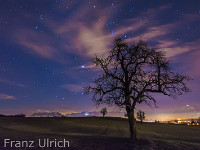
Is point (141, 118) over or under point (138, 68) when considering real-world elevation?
under

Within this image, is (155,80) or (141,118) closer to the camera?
(155,80)

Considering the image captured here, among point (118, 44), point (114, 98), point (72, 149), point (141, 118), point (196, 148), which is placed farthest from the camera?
point (141, 118)

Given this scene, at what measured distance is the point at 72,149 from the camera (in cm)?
1417

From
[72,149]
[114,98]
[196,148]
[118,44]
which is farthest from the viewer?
[118,44]

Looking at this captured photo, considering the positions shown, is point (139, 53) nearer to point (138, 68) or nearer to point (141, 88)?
point (138, 68)

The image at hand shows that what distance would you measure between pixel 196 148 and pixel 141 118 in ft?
162

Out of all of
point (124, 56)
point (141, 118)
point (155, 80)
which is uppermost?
point (124, 56)

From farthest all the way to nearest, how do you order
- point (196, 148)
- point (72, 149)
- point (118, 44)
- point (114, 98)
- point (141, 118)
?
point (141, 118) < point (118, 44) < point (114, 98) < point (196, 148) < point (72, 149)

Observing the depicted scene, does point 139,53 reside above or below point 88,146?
above

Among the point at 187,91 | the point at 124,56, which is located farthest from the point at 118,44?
the point at 187,91

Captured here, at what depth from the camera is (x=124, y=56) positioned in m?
17.8

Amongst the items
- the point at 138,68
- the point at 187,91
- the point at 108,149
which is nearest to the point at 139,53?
the point at 138,68

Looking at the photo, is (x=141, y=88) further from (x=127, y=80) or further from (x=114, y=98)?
(x=114, y=98)

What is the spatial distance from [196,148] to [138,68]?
858 cm
